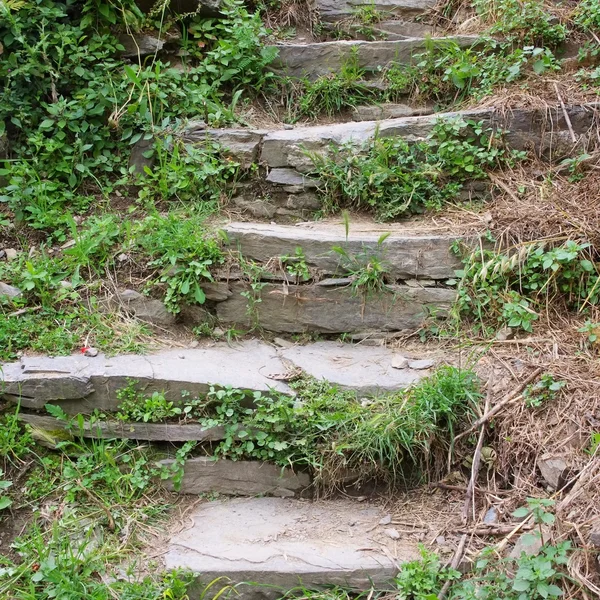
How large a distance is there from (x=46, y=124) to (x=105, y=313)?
1.45 metres

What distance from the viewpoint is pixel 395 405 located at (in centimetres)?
303

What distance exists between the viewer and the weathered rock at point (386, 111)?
466cm

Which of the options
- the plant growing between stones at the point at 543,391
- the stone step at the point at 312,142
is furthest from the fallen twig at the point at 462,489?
the stone step at the point at 312,142

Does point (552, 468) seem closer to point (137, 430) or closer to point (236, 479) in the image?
point (236, 479)

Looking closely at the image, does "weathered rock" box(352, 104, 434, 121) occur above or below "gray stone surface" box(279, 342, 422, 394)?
above

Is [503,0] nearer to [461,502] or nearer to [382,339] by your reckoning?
[382,339]

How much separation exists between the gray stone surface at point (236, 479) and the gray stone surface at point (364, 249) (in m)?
1.22

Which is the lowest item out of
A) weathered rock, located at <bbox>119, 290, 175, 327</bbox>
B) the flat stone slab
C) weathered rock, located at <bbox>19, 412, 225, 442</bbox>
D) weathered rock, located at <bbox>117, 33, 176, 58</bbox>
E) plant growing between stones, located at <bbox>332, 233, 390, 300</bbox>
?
the flat stone slab

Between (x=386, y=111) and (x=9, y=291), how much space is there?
2901mm

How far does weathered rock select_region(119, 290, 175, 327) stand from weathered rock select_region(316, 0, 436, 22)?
3.14 meters

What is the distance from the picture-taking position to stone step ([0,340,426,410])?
314 centimetres

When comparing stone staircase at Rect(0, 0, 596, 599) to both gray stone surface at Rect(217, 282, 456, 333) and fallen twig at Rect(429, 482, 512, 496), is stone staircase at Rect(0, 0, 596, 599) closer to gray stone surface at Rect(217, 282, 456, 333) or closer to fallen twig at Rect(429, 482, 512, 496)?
gray stone surface at Rect(217, 282, 456, 333)

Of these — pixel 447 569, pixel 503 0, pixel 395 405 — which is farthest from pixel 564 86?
pixel 447 569

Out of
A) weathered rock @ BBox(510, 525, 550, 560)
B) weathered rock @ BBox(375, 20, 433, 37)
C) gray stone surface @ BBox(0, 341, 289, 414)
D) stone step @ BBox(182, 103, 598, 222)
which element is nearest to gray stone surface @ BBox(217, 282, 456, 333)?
gray stone surface @ BBox(0, 341, 289, 414)
